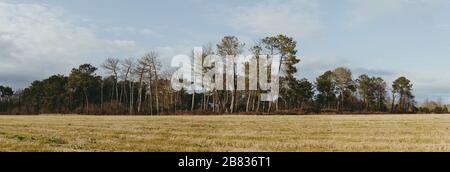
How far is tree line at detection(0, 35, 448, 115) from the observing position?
3159 inches

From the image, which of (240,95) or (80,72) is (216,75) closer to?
(240,95)

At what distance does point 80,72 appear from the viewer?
99500 mm

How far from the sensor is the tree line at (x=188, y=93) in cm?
8025

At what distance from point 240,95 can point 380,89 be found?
3677cm

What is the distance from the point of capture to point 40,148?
17.7 meters

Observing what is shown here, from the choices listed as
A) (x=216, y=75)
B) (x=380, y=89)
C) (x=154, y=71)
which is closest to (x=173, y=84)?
(x=154, y=71)

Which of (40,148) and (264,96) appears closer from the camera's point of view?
(40,148)

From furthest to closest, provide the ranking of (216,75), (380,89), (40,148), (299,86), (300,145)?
(380,89)
(299,86)
(216,75)
(300,145)
(40,148)

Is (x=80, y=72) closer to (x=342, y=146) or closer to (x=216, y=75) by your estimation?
(x=216, y=75)

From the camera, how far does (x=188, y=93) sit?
10688cm
